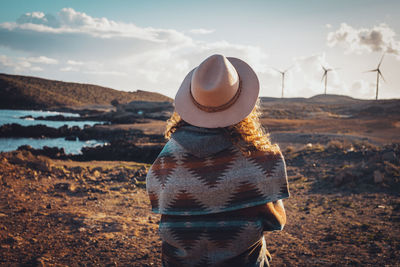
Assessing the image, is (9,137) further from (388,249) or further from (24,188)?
(388,249)

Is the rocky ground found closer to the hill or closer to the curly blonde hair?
the curly blonde hair

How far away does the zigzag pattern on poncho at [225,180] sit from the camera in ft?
6.02

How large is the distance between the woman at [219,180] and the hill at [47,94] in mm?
75571

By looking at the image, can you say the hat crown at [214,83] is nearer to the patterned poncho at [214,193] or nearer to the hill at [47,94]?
the patterned poncho at [214,193]

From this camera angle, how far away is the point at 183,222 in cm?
195

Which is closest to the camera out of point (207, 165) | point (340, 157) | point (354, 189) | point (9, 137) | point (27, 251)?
point (207, 165)

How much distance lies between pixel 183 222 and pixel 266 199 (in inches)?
22.1

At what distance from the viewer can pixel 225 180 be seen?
6.02 ft

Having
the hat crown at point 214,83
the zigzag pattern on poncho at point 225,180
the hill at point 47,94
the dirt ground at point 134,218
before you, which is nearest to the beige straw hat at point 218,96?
the hat crown at point 214,83

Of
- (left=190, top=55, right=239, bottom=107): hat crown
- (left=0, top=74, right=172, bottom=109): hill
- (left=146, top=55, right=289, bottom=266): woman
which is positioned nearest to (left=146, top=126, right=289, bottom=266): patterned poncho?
(left=146, top=55, right=289, bottom=266): woman

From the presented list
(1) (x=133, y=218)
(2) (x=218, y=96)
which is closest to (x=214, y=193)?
A: (2) (x=218, y=96)

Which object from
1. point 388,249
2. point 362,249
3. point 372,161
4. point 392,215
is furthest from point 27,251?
point 372,161

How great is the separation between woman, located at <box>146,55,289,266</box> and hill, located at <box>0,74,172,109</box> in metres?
75.6

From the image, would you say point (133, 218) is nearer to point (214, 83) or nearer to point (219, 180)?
point (219, 180)
